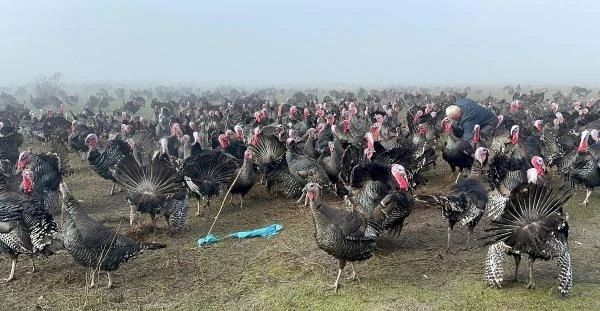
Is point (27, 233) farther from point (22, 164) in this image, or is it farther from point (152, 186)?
point (22, 164)

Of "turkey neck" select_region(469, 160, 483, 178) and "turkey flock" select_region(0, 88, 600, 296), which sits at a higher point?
"turkey neck" select_region(469, 160, 483, 178)

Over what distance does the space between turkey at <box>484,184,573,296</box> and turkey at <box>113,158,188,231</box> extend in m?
5.24

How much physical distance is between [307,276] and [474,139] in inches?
287

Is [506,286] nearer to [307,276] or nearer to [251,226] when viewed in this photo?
[307,276]

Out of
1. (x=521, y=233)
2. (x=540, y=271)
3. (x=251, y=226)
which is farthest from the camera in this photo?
(x=251, y=226)

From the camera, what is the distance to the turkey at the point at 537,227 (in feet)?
20.1

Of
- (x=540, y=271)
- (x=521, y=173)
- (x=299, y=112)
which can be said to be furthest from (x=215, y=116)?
(x=540, y=271)

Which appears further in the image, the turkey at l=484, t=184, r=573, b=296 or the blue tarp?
the blue tarp

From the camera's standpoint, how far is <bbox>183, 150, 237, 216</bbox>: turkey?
10.2m

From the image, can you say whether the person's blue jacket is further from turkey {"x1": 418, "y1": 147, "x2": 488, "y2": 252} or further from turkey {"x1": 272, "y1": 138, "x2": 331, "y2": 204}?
turkey {"x1": 418, "y1": 147, "x2": 488, "y2": 252}

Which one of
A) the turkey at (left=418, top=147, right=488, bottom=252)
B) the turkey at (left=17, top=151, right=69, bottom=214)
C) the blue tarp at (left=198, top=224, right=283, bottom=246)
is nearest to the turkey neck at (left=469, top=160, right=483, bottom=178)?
the turkey at (left=418, top=147, right=488, bottom=252)

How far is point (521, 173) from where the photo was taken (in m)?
8.98

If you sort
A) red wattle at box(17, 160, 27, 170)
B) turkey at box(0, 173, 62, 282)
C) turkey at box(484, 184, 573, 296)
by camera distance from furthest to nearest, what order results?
red wattle at box(17, 160, 27, 170)
turkey at box(0, 173, 62, 282)
turkey at box(484, 184, 573, 296)

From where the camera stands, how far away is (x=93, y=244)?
6.91 metres
